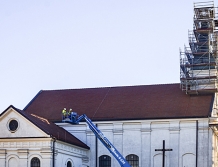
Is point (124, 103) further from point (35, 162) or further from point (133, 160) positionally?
point (35, 162)

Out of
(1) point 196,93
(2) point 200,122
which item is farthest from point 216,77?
(2) point 200,122

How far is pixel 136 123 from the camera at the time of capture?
51.1 meters

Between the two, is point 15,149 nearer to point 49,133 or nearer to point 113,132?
point 49,133

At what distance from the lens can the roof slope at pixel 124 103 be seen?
50.7 metres

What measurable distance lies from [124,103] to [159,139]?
5.71 m

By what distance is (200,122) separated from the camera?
4900 cm

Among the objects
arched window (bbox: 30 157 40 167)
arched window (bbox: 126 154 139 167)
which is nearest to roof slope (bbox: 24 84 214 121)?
arched window (bbox: 126 154 139 167)

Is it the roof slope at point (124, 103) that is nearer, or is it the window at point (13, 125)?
the window at point (13, 125)

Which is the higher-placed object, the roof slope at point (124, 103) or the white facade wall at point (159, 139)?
the roof slope at point (124, 103)

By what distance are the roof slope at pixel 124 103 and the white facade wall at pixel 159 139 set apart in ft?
2.48

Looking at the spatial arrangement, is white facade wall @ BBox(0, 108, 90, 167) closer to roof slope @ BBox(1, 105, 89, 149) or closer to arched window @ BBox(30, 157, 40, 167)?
arched window @ BBox(30, 157, 40, 167)

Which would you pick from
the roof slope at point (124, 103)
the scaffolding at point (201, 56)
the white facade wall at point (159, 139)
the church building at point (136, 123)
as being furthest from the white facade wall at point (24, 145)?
the scaffolding at point (201, 56)

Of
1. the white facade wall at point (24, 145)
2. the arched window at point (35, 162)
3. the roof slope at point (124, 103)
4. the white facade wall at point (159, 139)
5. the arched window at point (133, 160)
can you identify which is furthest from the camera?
the roof slope at point (124, 103)

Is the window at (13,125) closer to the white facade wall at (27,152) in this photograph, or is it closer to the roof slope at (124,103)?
the white facade wall at (27,152)
